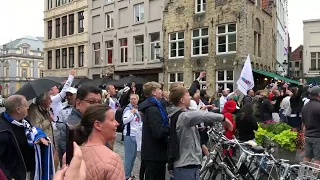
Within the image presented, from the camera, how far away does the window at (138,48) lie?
2823 cm

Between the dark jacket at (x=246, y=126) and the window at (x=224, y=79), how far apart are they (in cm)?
1554

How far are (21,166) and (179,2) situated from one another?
22404mm

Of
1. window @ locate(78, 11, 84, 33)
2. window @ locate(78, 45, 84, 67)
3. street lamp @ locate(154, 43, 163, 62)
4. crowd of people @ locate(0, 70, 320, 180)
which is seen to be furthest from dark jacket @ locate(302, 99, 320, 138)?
window @ locate(78, 11, 84, 33)

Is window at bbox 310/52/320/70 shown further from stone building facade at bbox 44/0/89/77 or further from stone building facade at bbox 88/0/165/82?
stone building facade at bbox 44/0/89/77

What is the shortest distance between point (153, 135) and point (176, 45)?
20.8 meters

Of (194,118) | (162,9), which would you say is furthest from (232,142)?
(162,9)

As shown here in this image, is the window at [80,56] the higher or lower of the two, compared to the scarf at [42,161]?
higher

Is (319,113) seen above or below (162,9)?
below

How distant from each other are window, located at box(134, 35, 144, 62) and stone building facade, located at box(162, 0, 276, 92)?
2808 mm

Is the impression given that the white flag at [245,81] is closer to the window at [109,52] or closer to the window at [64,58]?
the window at [109,52]

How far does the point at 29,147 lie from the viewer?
4.28 meters

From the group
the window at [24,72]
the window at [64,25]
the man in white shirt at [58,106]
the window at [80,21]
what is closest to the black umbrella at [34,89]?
the man in white shirt at [58,106]

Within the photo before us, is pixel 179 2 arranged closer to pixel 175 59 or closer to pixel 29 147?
pixel 175 59

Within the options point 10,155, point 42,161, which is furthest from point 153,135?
point 10,155
